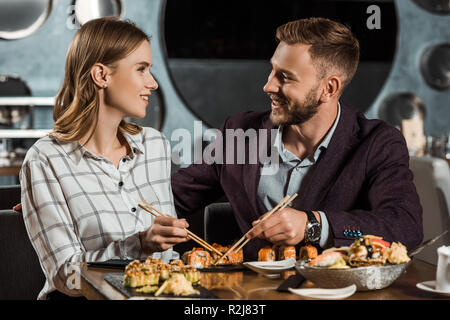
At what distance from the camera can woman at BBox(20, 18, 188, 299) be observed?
5.47ft

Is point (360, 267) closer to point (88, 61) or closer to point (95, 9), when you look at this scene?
point (88, 61)

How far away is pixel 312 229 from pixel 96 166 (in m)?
0.62

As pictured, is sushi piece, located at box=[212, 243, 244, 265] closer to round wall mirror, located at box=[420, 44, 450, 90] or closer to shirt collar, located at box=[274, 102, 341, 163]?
shirt collar, located at box=[274, 102, 341, 163]

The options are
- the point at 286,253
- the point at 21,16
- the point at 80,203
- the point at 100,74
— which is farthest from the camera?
the point at 21,16

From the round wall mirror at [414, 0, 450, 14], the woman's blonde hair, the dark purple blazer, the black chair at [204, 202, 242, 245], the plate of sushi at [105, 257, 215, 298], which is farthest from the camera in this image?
the round wall mirror at [414, 0, 450, 14]

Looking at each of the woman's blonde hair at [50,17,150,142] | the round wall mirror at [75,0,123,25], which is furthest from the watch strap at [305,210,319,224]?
the round wall mirror at [75,0,123,25]

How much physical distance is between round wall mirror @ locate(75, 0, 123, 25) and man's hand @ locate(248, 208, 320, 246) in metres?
3.49

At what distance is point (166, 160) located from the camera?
2059 millimetres

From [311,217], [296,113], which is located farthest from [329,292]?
[296,113]


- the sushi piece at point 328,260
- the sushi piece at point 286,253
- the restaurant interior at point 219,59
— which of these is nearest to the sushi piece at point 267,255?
the sushi piece at point 286,253

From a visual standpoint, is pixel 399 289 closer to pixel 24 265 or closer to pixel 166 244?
pixel 166 244

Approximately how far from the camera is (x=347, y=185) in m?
1.90

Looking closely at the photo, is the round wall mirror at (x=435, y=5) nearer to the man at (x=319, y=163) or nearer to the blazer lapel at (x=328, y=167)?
the man at (x=319, y=163)

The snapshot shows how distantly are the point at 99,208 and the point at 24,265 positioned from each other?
0.45 metres
